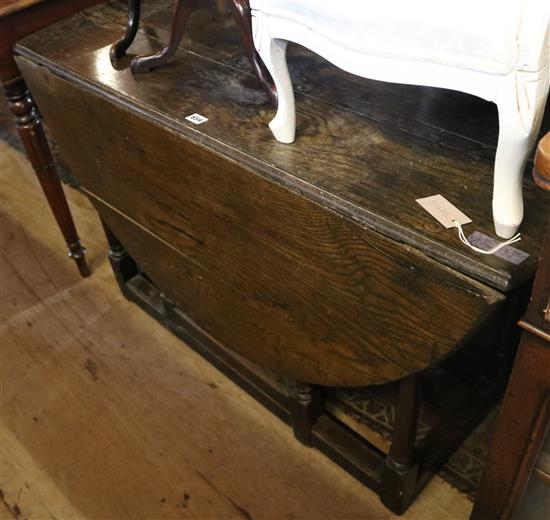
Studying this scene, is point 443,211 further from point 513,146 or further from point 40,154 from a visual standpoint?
point 40,154

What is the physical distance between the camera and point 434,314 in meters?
0.86

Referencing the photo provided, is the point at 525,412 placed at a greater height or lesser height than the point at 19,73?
lesser

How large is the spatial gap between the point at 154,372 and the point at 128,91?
2.45 feet

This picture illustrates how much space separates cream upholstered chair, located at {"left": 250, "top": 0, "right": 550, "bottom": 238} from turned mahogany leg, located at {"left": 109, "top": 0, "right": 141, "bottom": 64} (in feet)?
1.69

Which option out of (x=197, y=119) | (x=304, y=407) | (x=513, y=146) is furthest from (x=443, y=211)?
(x=304, y=407)

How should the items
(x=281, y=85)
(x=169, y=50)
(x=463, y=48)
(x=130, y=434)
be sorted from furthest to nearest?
(x=130, y=434)
(x=169, y=50)
(x=281, y=85)
(x=463, y=48)

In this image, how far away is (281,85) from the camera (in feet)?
3.31

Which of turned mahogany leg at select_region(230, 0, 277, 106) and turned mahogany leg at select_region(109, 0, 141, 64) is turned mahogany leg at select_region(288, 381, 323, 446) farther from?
turned mahogany leg at select_region(109, 0, 141, 64)

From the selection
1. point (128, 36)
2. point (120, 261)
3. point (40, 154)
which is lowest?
point (120, 261)

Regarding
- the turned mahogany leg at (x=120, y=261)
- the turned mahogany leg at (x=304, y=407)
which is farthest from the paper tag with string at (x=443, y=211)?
the turned mahogany leg at (x=120, y=261)

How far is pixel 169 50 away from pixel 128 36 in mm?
132

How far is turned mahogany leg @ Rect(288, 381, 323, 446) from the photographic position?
4.42 ft

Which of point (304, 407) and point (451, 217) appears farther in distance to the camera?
point (304, 407)

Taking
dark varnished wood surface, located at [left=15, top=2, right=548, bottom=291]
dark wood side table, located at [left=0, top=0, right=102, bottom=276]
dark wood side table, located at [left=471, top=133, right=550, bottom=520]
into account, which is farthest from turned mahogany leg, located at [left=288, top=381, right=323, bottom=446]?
dark wood side table, located at [left=0, top=0, right=102, bottom=276]
